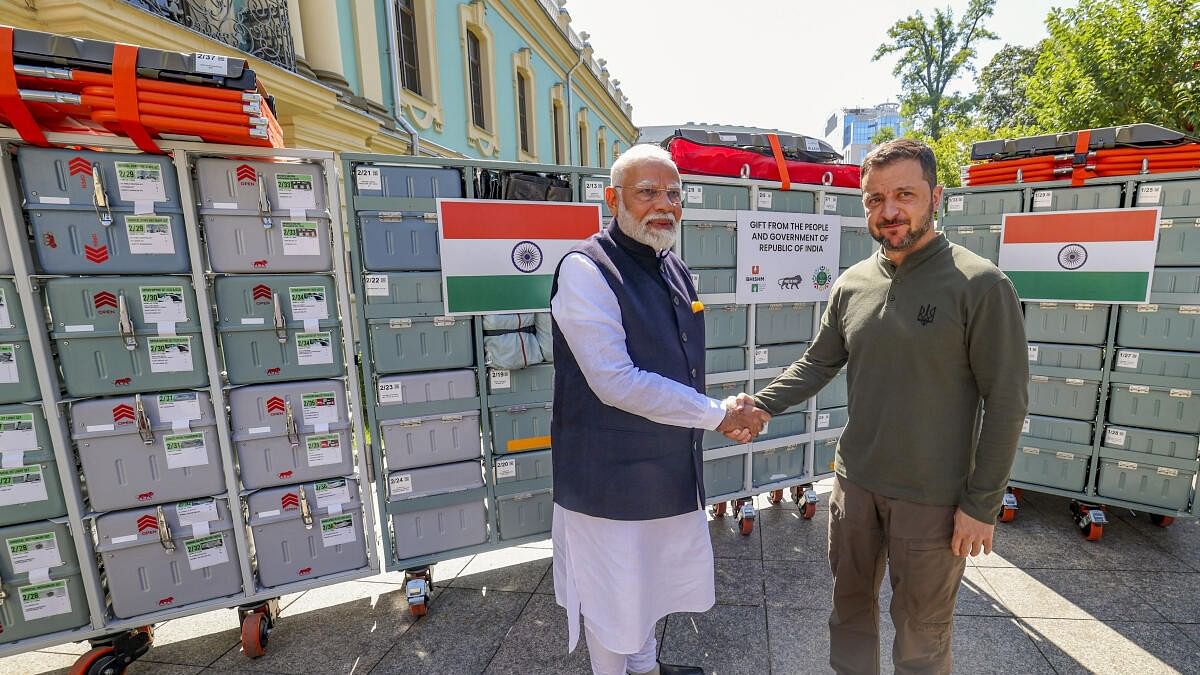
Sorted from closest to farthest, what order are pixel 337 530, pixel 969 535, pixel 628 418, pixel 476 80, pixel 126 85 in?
pixel 969 535 < pixel 628 418 < pixel 126 85 < pixel 337 530 < pixel 476 80

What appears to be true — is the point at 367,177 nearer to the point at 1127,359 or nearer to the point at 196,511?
the point at 196,511

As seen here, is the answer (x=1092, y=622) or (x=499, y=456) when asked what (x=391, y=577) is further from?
(x=1092, y=622)

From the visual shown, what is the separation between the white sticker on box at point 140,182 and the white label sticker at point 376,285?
1.00 m

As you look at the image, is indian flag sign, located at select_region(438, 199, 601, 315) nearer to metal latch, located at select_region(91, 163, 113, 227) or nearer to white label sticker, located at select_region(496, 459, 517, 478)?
white label sticker, located at select_region(496, 459, 517, 478)

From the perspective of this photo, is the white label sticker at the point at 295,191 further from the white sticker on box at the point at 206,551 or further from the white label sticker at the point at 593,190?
the white sticker on box at the point at 206,551

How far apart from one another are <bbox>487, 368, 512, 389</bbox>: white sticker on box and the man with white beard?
1119 mm

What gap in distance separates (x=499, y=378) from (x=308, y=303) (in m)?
1.15

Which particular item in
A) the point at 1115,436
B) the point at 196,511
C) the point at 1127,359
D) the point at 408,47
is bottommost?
the point at 1115,436

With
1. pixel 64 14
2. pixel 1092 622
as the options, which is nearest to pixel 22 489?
pixel 64 14

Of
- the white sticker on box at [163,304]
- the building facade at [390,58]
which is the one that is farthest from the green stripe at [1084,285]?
the building facade at [390,58]

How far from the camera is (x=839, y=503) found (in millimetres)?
2246

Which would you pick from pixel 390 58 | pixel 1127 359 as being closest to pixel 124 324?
pixel 1127 359

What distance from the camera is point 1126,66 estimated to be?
698cm

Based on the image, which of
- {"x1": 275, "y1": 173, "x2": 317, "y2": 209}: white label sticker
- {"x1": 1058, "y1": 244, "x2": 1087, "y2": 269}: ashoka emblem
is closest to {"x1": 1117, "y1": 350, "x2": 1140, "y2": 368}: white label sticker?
{"x1": 1058, "y1": 244, "x2": 1087, "y2": 269}: ashoka emblem
